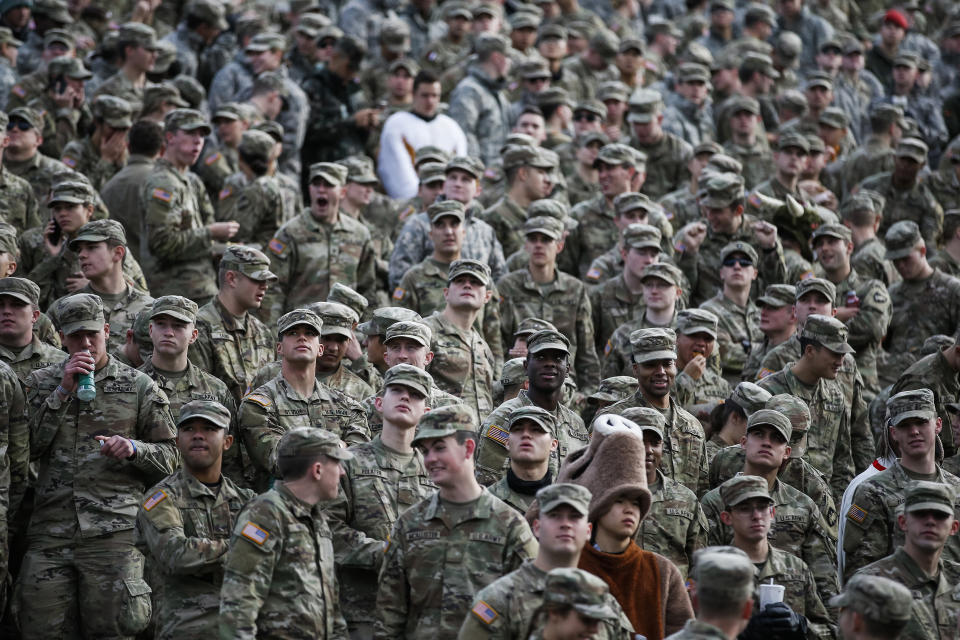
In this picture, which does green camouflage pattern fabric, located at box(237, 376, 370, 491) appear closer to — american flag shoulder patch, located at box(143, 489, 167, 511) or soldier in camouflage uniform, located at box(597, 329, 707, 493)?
american flag shoulder patch, located at box(143, 489, 167, 511)

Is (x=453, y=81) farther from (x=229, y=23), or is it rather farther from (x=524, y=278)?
(x=524, y=278)

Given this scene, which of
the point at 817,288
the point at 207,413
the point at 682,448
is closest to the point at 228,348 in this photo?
the point at 207,413

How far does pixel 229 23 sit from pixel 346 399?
10189 mm

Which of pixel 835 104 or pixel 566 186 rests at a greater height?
pixel 566 186

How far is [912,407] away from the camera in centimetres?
950

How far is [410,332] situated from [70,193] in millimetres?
2989

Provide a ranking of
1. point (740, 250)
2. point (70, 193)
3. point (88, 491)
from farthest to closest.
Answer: point (740, 250), point (70, 193), point (88, 491)

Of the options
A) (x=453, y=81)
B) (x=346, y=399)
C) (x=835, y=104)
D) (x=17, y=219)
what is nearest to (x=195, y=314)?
(x=346, y=399)

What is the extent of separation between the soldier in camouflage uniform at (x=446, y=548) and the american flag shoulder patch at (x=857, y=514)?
2.80 m

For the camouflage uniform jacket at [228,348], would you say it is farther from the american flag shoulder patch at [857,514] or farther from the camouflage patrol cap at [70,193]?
the american flag shoulder patch at [857,514]

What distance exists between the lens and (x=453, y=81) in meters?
17.5

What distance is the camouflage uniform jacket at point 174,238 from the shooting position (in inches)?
458

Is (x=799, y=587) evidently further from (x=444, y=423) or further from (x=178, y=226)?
(x=178, y=226)

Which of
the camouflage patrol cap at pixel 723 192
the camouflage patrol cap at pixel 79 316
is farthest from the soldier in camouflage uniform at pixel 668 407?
the camouflage patrol cap at pixel 723 192
